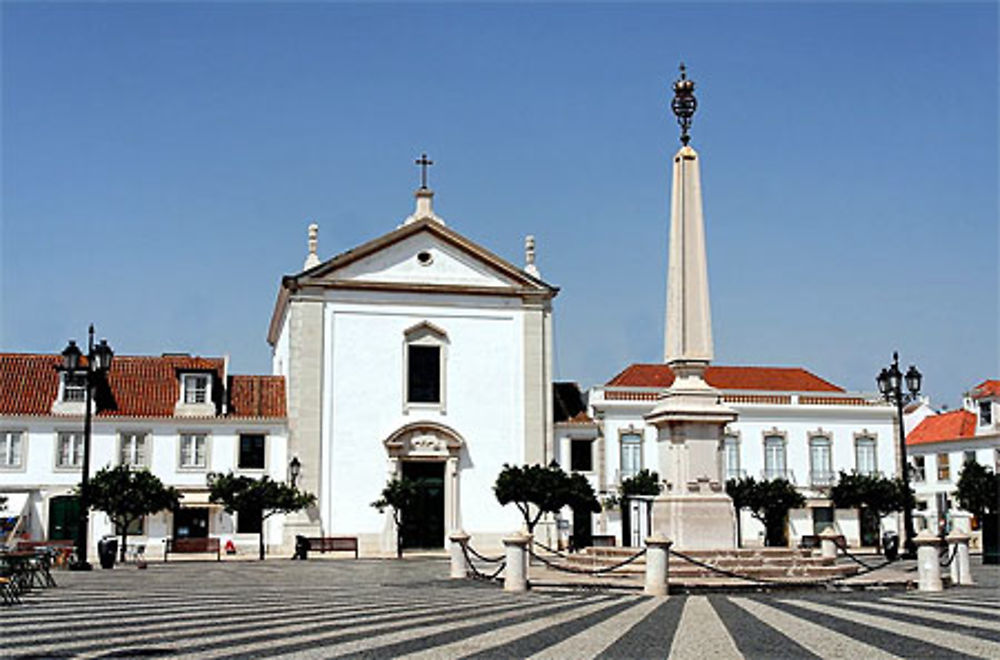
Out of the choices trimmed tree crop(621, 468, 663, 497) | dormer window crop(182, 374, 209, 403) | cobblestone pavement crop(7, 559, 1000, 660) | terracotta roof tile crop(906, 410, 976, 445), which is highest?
dormer window crop(182, 374, 209, 403)

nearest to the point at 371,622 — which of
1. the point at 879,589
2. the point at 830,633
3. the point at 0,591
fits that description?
the point at 830,633

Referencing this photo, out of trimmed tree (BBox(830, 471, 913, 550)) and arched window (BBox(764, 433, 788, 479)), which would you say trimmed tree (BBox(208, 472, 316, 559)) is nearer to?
arched window (BBox(764, 433, 788, 479))

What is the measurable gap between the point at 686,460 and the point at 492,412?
21.7 m

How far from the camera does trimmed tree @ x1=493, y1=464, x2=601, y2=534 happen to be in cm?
3697

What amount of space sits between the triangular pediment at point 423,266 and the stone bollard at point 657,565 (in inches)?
997

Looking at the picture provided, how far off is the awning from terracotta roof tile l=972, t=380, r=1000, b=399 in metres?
39.2

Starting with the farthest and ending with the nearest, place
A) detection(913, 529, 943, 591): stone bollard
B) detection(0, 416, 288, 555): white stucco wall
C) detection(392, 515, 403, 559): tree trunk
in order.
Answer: detection(0, 416, 288, 555): white stucco wall, detection(392, 515, 403, 559): tree trunk, detection(913, 529, 943, 591): stone bollard

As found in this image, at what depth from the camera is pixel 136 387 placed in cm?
4100

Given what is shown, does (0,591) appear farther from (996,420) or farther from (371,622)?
(996,420)

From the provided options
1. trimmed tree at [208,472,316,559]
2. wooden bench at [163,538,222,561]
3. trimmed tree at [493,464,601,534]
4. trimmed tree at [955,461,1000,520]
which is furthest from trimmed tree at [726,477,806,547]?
wooden bench at [163,538,222,561]

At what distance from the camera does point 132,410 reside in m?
39.8

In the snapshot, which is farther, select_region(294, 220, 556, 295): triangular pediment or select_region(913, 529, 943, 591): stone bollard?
select_region(294, 220, 556, 295): triangular pediment

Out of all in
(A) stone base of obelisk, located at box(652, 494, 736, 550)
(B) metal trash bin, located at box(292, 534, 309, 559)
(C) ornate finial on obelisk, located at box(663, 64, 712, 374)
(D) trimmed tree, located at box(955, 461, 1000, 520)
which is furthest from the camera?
(D) trimmed tree, located at box(955, 461, 1000, 520)

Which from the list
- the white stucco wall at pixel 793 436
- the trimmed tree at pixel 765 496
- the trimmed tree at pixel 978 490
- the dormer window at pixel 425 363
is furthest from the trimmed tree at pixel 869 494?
the dormer window at pixel 425 363
